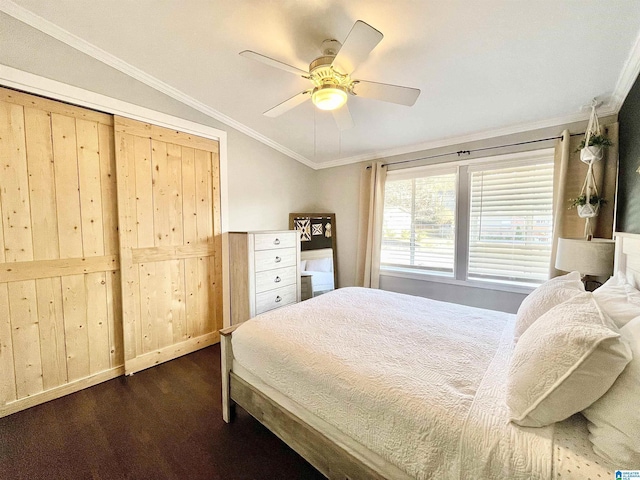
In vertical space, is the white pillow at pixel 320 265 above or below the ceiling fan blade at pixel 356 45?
below

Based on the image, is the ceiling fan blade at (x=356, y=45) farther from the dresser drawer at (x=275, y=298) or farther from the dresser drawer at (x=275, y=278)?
the dresser drawer at (x=275, y=298)

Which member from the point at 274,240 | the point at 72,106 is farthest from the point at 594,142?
the point at 72,106

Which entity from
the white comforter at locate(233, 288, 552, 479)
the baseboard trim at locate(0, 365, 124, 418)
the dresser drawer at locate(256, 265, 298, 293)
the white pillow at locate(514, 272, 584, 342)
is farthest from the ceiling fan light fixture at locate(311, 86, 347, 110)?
the baseboard trim at locate(0, 365, 124, 418)

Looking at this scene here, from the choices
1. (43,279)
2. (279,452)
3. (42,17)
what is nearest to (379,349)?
(279,452)

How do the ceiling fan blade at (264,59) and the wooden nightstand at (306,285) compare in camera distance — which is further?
the wooden nightstand at (306,285)

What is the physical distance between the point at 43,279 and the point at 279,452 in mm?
2119

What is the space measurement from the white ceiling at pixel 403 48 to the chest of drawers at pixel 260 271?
1.39m

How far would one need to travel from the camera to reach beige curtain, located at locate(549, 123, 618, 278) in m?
2.17

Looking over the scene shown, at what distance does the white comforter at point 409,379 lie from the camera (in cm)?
83

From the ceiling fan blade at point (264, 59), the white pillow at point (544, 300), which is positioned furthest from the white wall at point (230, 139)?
the white pillow at point (544, 300)

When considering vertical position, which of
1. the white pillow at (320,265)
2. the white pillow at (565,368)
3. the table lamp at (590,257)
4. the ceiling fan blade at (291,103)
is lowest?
the white pillow at (320,265)

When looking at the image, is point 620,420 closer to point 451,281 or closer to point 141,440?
point 141,440

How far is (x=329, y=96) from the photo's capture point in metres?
1.67

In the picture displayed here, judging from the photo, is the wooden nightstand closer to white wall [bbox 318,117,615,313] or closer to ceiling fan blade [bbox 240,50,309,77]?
white wall [bbox 318,117,615,313]
